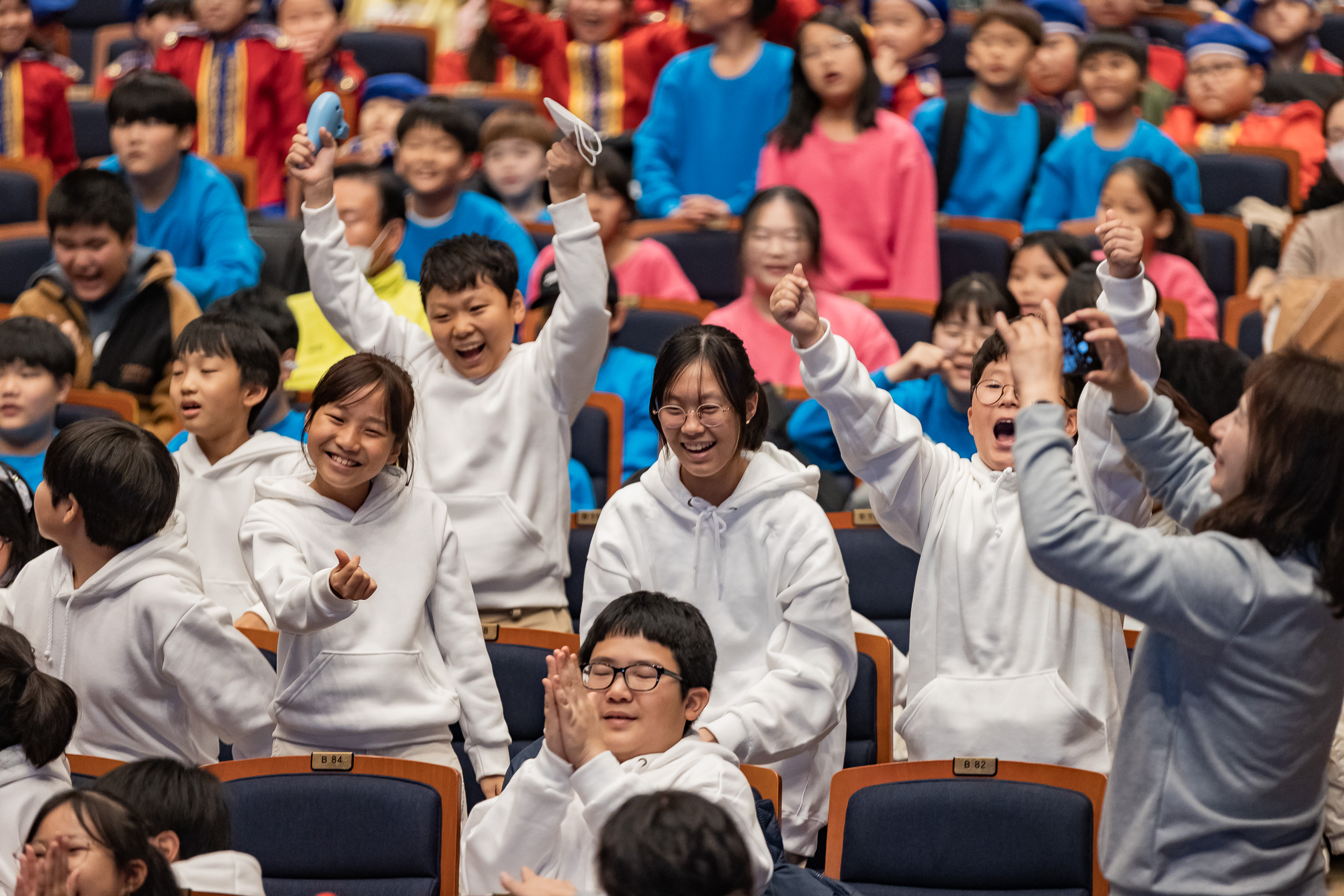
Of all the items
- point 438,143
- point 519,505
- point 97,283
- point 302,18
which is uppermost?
Answer: point 302,18

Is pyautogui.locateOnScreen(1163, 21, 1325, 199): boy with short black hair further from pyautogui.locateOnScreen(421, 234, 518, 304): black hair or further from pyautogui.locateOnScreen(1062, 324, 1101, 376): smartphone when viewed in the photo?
pyautogui.locateOnScreen(1062, 324, 1101, 376): smartphone

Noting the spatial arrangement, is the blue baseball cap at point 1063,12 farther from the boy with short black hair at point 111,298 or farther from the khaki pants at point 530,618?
the khaki pants at point 530,618

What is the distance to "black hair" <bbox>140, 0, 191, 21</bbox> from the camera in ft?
22.5

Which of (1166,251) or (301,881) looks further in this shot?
(1166,251)

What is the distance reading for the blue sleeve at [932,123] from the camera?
573 centimetres

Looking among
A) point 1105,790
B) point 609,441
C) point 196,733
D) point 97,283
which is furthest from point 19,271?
point 1105,790

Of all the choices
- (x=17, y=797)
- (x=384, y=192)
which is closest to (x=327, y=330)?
(x=384, y=192)

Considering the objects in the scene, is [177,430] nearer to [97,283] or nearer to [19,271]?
[97,283]

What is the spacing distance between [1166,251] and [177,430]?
3.06m

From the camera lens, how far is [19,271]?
4957mm

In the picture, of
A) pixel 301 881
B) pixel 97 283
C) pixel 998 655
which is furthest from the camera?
pixel 97 283

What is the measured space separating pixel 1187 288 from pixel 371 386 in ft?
9.50

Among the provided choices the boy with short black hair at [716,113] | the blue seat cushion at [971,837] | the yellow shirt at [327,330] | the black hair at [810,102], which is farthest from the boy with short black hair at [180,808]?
the boy with short black hair at [716,113]

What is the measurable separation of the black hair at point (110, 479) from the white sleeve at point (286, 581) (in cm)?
17
